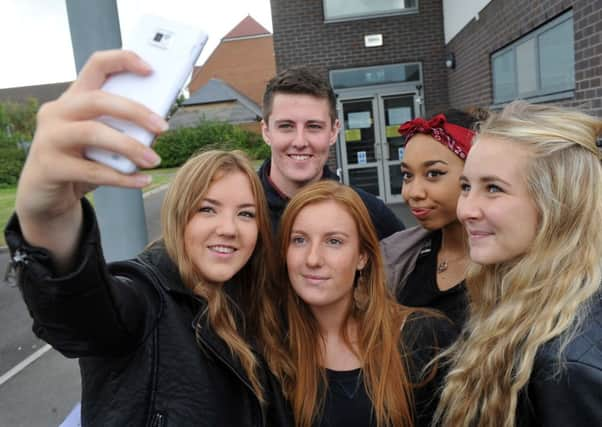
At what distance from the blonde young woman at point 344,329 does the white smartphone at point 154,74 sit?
1096 mm

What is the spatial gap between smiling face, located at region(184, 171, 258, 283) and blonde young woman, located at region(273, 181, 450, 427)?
24 cm

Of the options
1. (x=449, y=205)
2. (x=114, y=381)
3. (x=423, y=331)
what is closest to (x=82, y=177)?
(x=114, y=381)

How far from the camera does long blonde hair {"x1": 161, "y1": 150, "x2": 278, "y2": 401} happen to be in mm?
1644

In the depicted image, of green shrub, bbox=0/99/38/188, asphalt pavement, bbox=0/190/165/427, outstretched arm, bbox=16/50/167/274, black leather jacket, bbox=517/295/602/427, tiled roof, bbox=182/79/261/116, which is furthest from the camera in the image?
tiled roof, bbox=182/79/261/116

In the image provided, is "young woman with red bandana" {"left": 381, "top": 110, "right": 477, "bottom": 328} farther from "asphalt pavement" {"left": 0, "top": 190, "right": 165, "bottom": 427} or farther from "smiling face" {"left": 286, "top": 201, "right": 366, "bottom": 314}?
"asphalt pavement" {"left": 0, "top": 190, "right": 165, "bottom": 427}

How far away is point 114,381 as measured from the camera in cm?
131

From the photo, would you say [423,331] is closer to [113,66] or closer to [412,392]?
[412,392]

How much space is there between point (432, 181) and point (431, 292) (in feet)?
1.51

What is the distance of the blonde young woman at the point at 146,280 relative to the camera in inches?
34.8

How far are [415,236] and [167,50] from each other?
173 cm

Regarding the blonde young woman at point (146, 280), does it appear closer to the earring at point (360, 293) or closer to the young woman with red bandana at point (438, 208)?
the earring at point (360, 293)

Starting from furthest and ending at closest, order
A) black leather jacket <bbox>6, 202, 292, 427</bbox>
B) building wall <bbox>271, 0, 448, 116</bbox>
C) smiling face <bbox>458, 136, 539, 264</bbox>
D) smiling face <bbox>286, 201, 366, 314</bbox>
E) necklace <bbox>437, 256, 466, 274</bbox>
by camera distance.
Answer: building wall <bbox>271, 0, 448, 116</bbox>, necklace <bbox>437, 256, 466, 274</bbox>, smiling face <bbox>286, 201, 366, 314</bbox>, smiling face <bbox>458, 136, 539, 264</bbox>, black leather jacket <bbox>6, 202, 292, 427</bbox>

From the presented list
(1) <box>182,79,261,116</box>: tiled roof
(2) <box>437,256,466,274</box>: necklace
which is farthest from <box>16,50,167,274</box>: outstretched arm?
(1) <box>182,79,261,116</box>: tiled roof

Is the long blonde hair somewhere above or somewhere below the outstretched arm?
below
